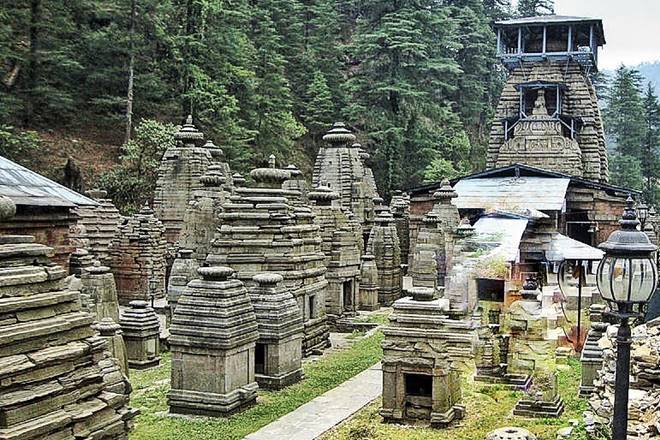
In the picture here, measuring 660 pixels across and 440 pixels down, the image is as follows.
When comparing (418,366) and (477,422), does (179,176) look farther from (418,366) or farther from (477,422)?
(477,422)

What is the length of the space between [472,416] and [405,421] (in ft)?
4.38

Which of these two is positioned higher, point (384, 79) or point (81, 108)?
point (384, 79)

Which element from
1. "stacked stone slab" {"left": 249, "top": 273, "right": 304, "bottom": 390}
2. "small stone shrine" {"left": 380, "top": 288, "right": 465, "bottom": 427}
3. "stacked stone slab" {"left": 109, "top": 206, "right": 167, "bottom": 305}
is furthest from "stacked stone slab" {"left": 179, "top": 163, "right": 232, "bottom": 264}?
"small stone shrine" {"left": 380, "top": 288, "right": 465, "bottom": 427}

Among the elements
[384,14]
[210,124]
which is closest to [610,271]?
[210,124]

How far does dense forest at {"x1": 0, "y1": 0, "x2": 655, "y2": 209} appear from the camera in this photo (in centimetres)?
3788

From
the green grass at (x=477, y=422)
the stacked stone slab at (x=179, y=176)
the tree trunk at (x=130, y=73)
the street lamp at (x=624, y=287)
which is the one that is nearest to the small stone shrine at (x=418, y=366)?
the green grass at (x=477, y=422)

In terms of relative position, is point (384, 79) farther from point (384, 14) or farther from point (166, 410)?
point (166, 410)

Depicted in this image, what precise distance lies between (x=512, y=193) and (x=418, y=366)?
17262 millimetres

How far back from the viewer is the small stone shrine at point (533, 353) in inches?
565

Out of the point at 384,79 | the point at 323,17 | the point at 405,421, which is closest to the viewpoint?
the point at 405,421

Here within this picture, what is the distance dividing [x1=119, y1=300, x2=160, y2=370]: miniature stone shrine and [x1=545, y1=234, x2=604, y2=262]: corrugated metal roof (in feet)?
31.8

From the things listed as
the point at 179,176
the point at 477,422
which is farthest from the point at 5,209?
the point at 179,176

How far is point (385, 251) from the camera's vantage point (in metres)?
28.6

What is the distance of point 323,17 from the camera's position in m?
56.1
